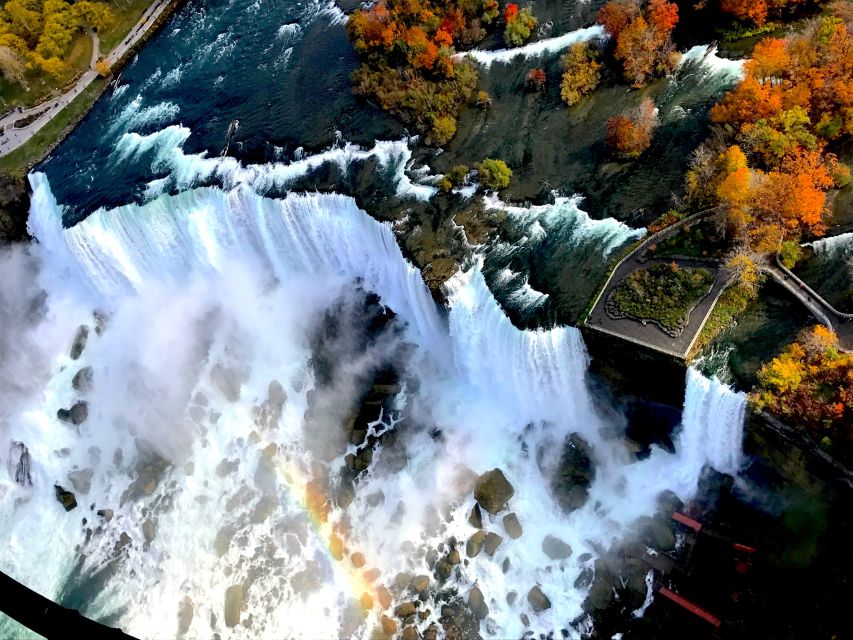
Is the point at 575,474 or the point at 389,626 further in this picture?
the point at 575,474

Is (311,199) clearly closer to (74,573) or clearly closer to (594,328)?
(594,328)

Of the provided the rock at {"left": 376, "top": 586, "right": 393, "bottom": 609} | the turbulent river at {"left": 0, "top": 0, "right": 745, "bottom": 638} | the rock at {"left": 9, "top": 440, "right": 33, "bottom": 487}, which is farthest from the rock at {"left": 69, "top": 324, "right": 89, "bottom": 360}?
the rock at {"left": 376, "top": 586, "right": 393, "bottom": 609}

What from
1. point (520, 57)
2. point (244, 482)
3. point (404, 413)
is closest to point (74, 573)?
point (244, 482)

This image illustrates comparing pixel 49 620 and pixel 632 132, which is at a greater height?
pixel 49 620

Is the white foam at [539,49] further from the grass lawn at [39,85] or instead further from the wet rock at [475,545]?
the grass lawn at [39,85]

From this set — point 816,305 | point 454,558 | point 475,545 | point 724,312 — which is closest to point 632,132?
point 724,312

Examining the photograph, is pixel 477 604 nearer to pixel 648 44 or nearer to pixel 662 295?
pixel 662 295

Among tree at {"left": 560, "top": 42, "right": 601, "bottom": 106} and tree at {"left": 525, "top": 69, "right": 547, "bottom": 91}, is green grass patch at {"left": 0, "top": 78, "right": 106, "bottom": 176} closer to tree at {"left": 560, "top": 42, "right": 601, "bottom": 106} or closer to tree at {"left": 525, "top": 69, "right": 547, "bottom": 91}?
tree at {"left": 525, "top": 69, "right": 547, "bottom": 91}

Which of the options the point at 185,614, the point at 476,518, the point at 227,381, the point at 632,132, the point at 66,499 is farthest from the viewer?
the point at 227,381
